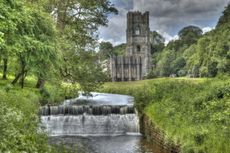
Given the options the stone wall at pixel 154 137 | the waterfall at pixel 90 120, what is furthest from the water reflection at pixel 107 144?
the waterfall at pixel 90 120

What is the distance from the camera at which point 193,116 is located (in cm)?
1549

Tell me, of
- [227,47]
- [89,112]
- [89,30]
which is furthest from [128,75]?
[89,112]

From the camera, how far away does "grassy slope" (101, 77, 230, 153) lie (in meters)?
12.3

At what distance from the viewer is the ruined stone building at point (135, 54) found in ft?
362

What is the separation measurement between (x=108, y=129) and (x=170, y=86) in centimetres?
505

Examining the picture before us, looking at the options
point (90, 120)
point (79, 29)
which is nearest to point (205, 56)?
point (79, 29)

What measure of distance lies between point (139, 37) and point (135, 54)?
5.78 metres

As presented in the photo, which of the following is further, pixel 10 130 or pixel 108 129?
pixel 108 129

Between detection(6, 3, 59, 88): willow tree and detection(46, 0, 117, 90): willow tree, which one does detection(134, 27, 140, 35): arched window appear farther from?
detection(6, 3, 59, 88): willow tree

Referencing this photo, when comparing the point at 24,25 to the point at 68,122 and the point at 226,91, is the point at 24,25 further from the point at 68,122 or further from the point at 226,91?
the point at 226,91

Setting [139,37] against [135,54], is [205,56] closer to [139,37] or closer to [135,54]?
[135,54]

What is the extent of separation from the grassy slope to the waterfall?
1.24 metres

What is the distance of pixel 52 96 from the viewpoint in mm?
31828

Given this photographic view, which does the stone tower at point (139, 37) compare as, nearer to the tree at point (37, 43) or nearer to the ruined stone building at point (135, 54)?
the ruined stone building at point (135, 54)
